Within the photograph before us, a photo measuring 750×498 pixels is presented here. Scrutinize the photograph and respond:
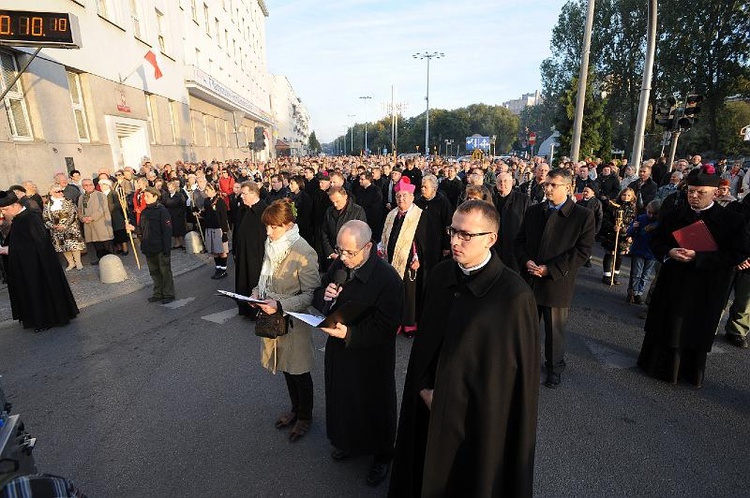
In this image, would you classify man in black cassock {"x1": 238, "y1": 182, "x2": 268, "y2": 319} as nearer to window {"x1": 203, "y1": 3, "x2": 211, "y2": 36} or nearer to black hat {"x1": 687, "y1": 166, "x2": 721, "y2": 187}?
black hat {"x1": 687, "y1": 166, "x2": 721, "y2": 187}

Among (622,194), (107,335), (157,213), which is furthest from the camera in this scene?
(622,194)

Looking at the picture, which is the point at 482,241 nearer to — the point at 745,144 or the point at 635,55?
the point at 745,144

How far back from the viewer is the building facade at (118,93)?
1039 cm

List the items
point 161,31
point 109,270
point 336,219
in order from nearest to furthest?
point 336,219 < point 109,270 < point 161,31

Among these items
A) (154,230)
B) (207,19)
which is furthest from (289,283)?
(207,19)

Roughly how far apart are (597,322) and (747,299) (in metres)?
1.74

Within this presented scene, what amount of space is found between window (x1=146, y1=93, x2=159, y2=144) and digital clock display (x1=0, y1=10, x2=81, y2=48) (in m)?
10.8

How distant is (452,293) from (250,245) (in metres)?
3.90

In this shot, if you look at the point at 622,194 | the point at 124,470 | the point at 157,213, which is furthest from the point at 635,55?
the point at 124,470

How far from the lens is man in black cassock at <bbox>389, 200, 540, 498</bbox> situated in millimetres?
1961

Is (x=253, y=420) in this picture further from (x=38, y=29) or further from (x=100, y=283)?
(x=38, y=29)

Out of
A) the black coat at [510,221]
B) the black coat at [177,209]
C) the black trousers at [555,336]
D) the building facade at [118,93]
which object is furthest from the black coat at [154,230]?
the black trousers at [555,336]

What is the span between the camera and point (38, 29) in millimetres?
7539

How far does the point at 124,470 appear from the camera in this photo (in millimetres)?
3248
